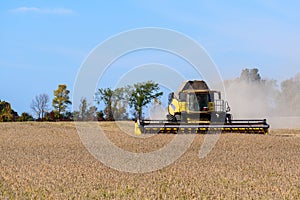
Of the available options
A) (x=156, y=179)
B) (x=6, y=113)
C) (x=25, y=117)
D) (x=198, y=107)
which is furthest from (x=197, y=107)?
(x=6, y=113)

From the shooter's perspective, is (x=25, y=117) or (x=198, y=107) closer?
(x=198, y=107)

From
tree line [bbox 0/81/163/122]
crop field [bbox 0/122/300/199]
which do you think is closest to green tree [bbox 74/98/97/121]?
tree line [bbox 0/81/163/122]

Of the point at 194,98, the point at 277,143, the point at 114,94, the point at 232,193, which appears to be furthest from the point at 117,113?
the point at 232,193

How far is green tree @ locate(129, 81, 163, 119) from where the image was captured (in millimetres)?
40438

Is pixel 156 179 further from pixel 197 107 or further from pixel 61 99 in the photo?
pixel 61 99

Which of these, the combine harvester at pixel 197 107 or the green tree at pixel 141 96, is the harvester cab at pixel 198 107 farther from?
→ the green tree at pixel 141 96

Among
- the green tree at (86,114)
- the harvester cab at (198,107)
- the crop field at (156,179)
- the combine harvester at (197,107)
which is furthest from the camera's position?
the green tree at (86,114)

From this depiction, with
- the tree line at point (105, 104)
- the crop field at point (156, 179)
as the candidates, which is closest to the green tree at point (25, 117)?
the tree line at point (105, 104)

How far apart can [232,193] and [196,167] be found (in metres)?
2.97

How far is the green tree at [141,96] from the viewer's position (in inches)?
1592

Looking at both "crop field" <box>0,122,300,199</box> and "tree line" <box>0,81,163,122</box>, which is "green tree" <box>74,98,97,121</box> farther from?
"crop field" <box>0,122,300,199</box>

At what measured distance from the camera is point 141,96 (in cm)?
4094

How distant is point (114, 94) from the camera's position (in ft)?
136

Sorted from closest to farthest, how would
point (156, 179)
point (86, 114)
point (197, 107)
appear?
point (156, 179) < point (197, 107) < point (86, 114)
